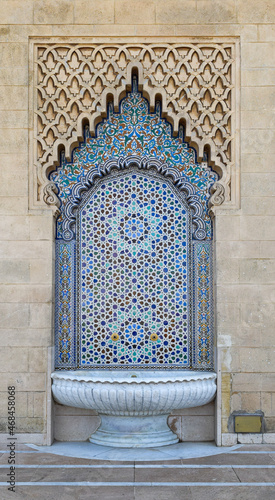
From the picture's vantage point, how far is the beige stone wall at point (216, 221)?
15.9 feet

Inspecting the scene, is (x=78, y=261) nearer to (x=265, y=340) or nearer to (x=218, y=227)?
A: (x=218, y=227)

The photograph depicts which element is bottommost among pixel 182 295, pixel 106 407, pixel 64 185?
pixel 106 407

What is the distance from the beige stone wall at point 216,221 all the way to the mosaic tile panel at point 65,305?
237 mm

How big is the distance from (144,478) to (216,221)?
2.23 metres

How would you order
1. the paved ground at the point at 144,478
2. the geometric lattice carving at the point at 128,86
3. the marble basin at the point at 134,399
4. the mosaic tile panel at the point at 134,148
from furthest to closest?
the mosaic tile panel at the point at 134,148 < the geometric lattice carving at the point at 128,86 < the marble basin at the point at 134,399 < the paved ground at the point at 144,478

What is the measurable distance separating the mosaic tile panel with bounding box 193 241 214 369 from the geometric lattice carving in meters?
0.61

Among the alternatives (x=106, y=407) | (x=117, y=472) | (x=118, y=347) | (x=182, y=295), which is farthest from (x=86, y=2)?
(x=117, y=472)

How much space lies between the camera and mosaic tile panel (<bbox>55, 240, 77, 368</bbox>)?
5141mm

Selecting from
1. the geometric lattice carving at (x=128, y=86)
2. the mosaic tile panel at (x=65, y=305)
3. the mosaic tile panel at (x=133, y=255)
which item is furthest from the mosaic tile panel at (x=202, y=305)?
the mosaic tile panel at (x=65, y=305)

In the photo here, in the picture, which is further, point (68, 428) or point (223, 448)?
point (68, 428)

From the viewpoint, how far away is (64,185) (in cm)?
527

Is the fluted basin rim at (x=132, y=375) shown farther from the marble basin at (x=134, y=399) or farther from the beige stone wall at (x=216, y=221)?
the beige stone wall at (x=216, y=221)

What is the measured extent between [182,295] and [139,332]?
0.52 metres

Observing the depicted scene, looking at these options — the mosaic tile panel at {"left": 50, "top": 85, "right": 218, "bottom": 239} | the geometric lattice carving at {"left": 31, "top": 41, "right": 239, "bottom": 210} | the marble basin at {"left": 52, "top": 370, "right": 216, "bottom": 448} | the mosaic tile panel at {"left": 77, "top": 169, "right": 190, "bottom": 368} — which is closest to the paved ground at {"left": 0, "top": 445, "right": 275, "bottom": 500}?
the marble basin at {"left": 52, "top": 370, "right": 216, "bottom": 448}
